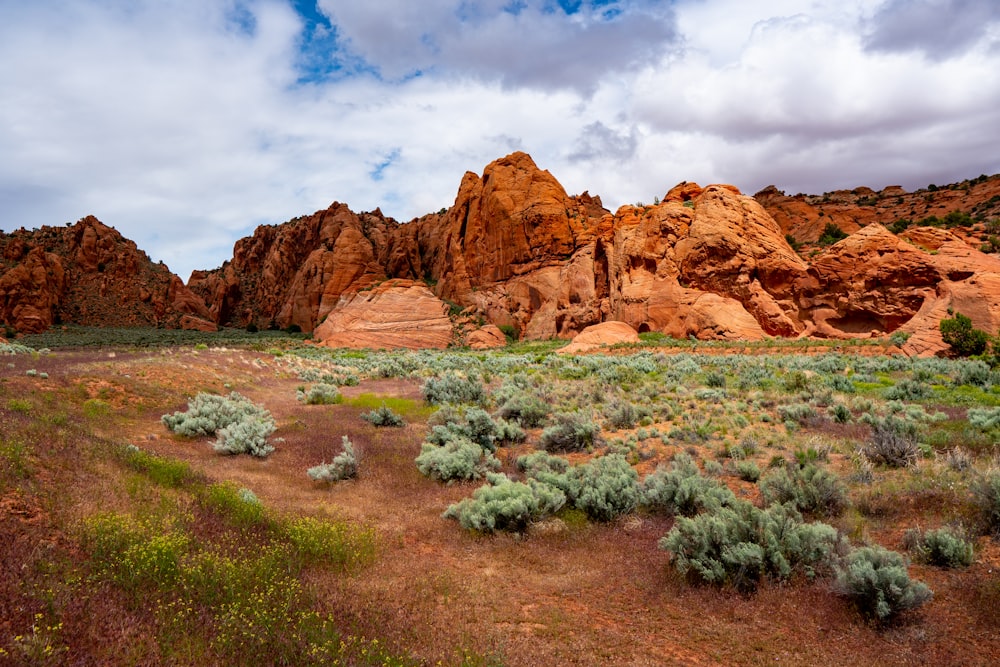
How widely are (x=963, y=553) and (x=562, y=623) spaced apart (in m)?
4.35

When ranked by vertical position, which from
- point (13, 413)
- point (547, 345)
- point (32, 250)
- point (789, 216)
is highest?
point (32, 250)

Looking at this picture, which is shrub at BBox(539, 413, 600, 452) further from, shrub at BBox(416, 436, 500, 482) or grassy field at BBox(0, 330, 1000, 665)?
shrub at BBox(416, 436, 500, 482)

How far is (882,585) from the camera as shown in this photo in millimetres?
4656

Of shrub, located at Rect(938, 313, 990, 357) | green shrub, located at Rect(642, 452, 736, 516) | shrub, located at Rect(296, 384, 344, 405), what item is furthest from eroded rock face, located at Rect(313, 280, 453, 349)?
green shrub, located at Rect(642, 452, 736, 516)

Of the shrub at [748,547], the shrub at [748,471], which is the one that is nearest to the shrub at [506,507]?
the shrub at [748,547]

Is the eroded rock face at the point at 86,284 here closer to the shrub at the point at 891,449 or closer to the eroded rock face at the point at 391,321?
the eroded rock face at the point at 391,321

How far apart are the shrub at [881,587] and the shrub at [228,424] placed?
10.2 meters

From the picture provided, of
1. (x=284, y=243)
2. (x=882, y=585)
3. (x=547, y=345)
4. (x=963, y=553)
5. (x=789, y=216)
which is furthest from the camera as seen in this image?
(x=284, y=243)

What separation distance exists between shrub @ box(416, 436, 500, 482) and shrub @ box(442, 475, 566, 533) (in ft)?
5.02

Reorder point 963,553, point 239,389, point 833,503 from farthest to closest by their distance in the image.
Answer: point 239,389 < point 833,503 < point 963,553

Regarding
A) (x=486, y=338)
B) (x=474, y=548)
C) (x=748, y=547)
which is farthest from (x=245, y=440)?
(x=486, y=338)

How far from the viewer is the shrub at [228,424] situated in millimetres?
10812

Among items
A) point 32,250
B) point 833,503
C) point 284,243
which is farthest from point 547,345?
point 32,250

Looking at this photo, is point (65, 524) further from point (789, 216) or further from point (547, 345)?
point (789, 216)
